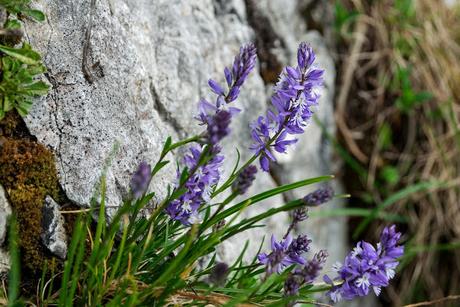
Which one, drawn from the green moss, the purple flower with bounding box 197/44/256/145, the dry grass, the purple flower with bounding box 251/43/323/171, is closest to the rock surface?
the green moss

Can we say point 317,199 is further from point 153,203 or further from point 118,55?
point 118,55

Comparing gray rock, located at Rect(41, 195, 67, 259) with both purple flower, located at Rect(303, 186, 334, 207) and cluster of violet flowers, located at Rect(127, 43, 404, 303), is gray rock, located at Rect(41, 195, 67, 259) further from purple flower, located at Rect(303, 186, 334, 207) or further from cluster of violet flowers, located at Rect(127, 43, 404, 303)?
purple flower, located at Rect(303, 186, 334, 207)

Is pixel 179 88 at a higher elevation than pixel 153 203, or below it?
higher

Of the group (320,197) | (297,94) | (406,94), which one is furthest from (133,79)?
(406,94)

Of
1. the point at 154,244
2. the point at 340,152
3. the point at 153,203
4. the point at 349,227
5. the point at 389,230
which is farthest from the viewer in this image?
the point at 349,227

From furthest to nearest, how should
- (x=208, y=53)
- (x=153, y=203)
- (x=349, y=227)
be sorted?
1. (x=349, y=227)
2. (x=208, y=53)
3. (x=153, y=203)

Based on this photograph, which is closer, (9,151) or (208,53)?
(9,151)

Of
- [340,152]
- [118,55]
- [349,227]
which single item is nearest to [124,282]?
[118,55]

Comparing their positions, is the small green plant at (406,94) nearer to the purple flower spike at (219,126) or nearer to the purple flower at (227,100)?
the purple flower at (227,100)
